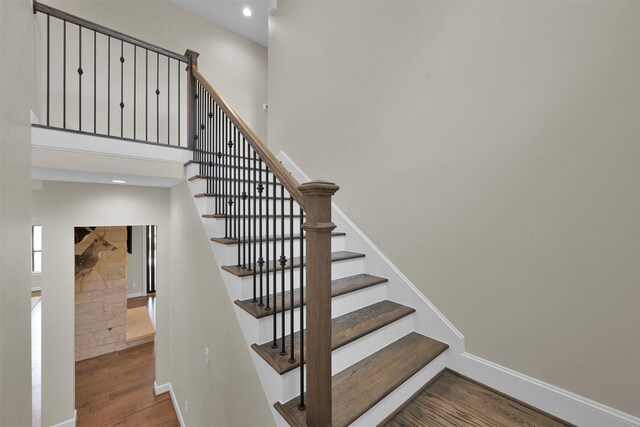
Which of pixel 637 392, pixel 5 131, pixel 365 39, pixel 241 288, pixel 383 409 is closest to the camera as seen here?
pixel 5 131

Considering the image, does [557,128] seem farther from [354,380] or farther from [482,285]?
[354,380]

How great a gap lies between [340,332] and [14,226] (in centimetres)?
151

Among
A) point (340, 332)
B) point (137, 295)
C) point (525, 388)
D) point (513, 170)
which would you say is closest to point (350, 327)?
point (340, 332)

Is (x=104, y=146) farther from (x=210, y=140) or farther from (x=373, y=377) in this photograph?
(x=373, y=377)

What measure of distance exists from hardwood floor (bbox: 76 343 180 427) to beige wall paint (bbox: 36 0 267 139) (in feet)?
11.5

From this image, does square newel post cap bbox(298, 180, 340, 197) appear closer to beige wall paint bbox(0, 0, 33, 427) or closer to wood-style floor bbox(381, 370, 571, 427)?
beige wall paint bbox(0, 0, 33, 427)

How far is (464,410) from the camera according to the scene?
1.52 meters

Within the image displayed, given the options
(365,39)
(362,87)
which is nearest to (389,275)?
(362,87)

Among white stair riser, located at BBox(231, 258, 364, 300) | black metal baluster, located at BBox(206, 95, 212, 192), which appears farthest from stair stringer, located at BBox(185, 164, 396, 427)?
black metal baluster, located at BBox(206, 95, 212, 192)

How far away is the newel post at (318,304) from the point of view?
3.63ft

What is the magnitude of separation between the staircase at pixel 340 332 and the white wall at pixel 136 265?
632cm

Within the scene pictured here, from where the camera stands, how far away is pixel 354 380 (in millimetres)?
1499

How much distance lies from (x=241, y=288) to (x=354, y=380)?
32.7 inches

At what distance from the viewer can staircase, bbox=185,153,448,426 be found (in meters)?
1.33
